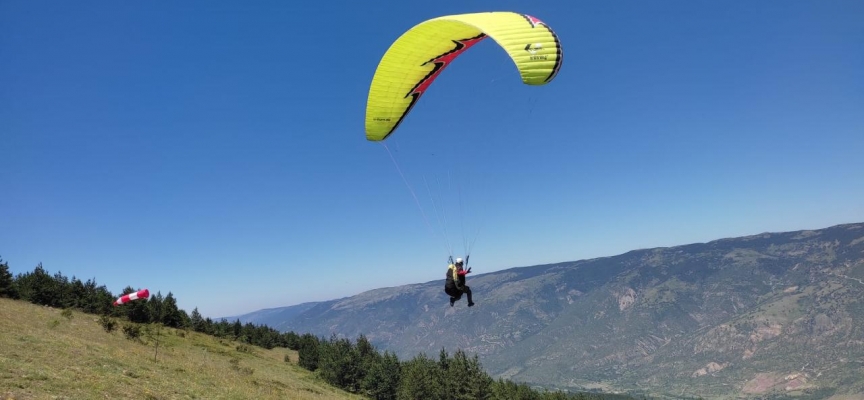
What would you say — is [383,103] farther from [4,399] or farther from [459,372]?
[459,372]

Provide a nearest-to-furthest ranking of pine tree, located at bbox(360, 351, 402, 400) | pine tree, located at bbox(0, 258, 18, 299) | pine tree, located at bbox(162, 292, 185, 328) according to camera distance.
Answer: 1. pine tree, located at bbox(0, 258, 18, 299)
2. pine tree, located at bbox(162, 292, 185, 328)
3. pine tree, located at bbox(360, 351, 402, 400)

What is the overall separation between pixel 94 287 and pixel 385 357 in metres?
45.9

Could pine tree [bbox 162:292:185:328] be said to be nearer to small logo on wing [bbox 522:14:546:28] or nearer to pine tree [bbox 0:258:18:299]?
pine tree [bbox 0:258:18:299]

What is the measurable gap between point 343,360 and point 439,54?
205ft

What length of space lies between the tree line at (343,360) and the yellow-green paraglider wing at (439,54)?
50.8m

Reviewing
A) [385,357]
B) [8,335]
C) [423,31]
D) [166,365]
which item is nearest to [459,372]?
[385,357]

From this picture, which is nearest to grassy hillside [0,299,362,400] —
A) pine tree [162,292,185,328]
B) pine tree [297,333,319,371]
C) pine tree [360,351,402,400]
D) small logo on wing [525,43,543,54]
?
small logo on wing [525,43,543,54]

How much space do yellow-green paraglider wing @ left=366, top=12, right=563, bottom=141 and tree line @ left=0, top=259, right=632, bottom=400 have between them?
2001 inches

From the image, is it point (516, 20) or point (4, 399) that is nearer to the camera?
point (4, 399)

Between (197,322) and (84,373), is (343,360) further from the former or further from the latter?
(84,373)

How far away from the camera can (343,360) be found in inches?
2800

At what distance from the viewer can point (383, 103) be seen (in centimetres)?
2122

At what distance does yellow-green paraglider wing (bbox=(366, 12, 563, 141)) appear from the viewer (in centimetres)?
1509

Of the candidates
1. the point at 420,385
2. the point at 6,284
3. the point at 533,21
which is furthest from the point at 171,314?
the point at 533,21
